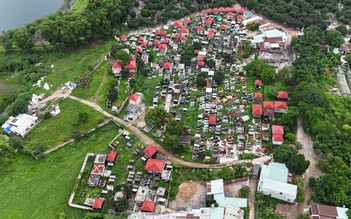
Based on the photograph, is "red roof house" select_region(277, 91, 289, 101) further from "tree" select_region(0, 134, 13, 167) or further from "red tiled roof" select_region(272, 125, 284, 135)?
"tree" select_region(0, 134, 13, 167)

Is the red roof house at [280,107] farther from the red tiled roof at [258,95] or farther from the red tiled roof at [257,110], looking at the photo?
the red tiled roof at [258,95]

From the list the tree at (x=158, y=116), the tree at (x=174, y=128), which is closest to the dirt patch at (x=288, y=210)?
the tree at (x=174, y=128)

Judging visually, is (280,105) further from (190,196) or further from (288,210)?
(190,196)

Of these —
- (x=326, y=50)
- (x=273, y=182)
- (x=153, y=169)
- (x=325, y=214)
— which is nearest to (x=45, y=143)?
(x=153, y=169)

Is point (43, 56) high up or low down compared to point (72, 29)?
down

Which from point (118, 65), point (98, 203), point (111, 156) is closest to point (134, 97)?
point (118, 65)

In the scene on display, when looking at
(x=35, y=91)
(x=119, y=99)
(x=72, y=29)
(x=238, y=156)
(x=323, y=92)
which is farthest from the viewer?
(x=72, y=29)

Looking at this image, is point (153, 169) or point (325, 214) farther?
point (153, 169)

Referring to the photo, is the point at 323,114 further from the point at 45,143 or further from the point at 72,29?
the point at 72,29

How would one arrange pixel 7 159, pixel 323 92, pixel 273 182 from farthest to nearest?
pixel 323 92 < pixel 7 159 < pixel 273 182
